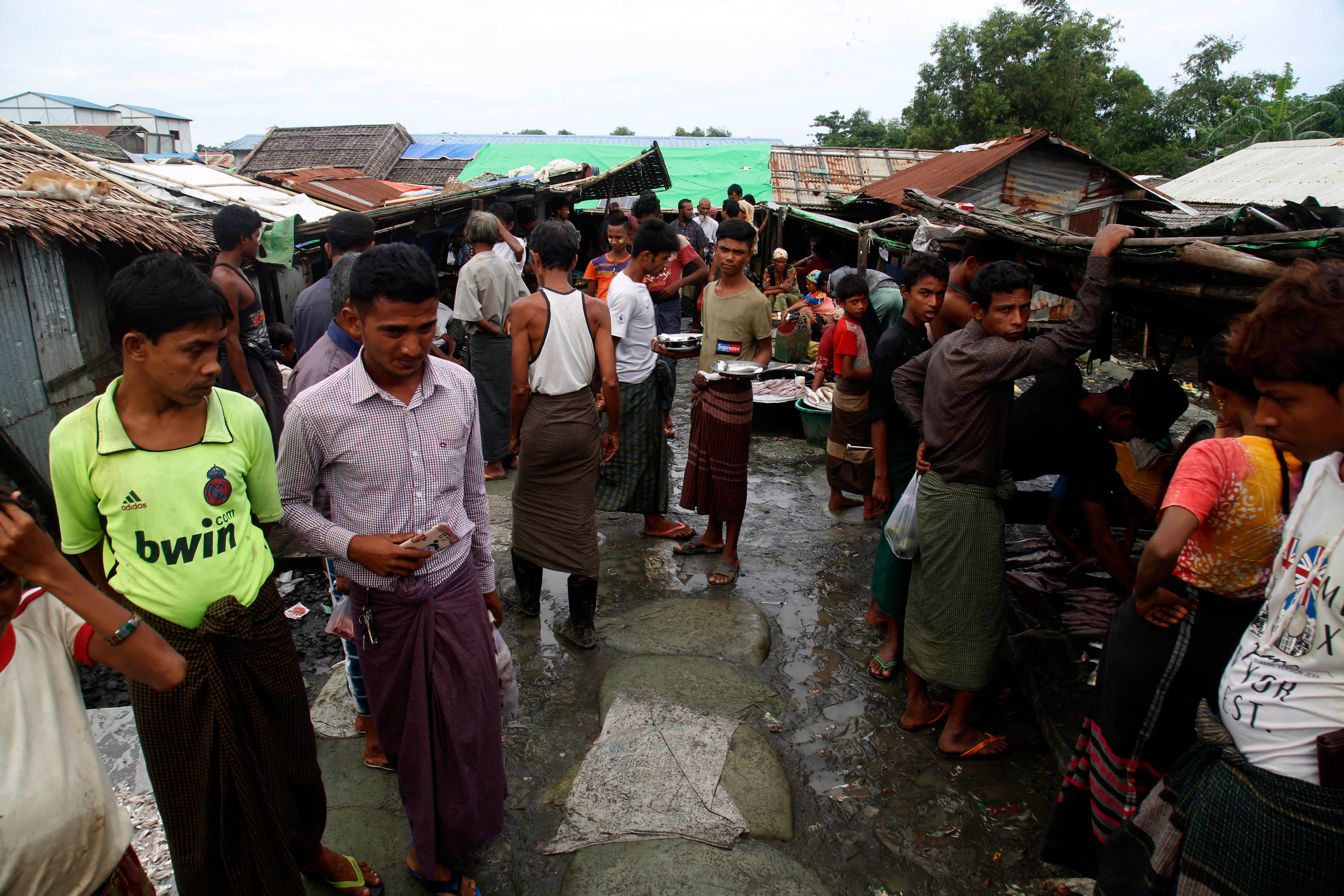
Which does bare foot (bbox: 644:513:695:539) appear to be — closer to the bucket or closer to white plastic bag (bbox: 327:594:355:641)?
the bucket

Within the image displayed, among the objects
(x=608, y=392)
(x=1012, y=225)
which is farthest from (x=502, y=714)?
Answer: (x=1012, y=225)

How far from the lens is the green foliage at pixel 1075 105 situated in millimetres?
21203

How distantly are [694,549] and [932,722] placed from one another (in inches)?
77.9

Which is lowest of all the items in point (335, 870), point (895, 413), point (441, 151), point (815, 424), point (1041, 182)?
point (335, 870)

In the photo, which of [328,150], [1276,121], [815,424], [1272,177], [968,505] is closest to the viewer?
[968,505]

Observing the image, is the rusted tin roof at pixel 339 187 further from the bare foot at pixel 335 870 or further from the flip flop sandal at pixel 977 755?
the flip flop sandal at pixel 977 755

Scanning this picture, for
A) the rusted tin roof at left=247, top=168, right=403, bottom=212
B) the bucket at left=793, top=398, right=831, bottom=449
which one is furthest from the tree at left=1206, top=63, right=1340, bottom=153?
the rusted tin roof at left=247, top=168, right=403, bottom=212

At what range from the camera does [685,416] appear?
8.24 m

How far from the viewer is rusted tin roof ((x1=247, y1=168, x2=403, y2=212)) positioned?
7.97m

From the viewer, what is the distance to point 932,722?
11.0 ft

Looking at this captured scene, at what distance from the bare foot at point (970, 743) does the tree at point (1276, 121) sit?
23.8 m

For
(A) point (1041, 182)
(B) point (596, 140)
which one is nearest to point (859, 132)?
(B) point (596, 140)

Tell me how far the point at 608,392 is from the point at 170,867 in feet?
8.41

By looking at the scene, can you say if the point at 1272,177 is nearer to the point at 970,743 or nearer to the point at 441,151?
the point at 970,743
